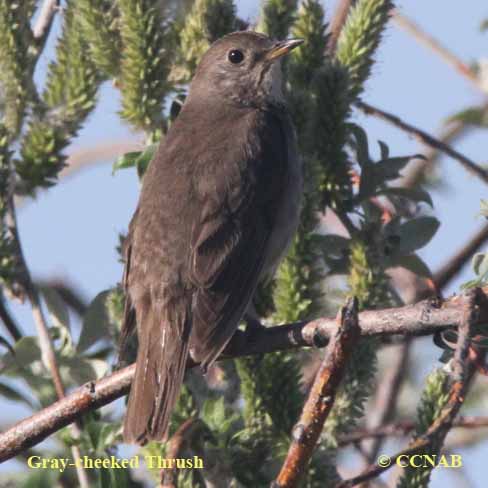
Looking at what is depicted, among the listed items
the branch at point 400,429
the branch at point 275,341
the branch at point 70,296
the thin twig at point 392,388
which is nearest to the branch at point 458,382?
the branch at point 275,341

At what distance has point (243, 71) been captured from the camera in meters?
6.07

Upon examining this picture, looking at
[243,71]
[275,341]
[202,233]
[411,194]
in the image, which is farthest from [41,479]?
[243,71]

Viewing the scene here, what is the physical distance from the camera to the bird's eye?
5590 mm

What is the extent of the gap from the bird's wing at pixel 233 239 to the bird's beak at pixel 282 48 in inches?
13.6

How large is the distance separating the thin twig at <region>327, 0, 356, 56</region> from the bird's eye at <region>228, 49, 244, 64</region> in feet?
1.78

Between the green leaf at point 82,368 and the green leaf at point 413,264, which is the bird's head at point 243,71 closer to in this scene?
the green leaf at point 413,264

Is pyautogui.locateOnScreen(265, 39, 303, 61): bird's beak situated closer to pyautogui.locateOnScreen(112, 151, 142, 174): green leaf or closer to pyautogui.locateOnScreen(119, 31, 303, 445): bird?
pyautogui.locateOnScreen(119, 31, 303, 445): bird

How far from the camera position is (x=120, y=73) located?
4598mm

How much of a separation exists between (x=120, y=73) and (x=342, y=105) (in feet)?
2.90

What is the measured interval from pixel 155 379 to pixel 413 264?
1.10m

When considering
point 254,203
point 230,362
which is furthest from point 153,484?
point 254,203

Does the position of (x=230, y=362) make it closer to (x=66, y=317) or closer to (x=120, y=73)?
(x=66, y=317)

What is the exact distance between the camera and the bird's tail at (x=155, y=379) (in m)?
4.03

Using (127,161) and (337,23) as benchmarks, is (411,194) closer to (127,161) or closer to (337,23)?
(337,23)
